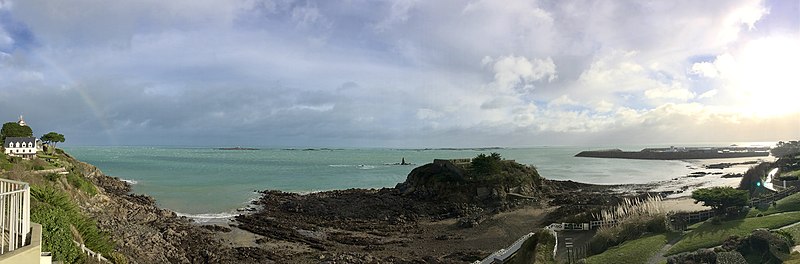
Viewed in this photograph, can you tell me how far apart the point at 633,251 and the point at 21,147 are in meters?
49.5

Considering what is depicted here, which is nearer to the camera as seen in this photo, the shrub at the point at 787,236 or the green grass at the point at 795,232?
the shrub at the point at 787,236

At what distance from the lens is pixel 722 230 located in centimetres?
1515

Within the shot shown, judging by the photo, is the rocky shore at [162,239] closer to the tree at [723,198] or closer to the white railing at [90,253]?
the white railing at [90,253]

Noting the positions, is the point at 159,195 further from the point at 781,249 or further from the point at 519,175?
the point at 781,249

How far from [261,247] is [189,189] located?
29581 mm

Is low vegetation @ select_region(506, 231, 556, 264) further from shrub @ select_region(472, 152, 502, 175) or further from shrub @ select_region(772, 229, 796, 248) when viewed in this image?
shrub @ select_region(472, 152, 502, 175)

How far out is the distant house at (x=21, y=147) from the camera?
121 feet

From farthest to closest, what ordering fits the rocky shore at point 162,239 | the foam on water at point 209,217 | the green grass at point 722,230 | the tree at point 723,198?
1. the foam on water at point 209,217
2. the rocky shore at point 162,239
3. the tree at point 723,198
4. the green grass at point 722,230

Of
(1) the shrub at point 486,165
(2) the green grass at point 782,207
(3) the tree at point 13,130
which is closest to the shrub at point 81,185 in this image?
(3) the tree at point 13,130

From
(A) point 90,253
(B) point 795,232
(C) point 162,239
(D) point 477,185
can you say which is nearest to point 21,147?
(C) point 162,239

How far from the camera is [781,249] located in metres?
11.9

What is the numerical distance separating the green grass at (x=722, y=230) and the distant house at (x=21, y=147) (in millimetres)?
49009

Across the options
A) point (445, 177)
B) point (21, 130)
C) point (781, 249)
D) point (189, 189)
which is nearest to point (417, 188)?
point (445, 177)

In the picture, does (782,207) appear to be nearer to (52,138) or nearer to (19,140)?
(19,140)
